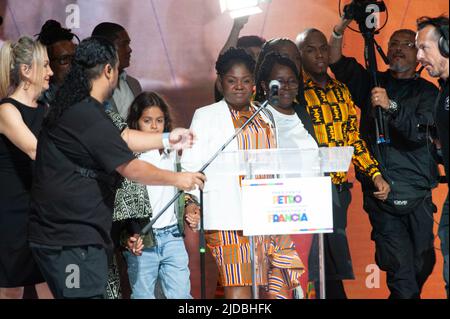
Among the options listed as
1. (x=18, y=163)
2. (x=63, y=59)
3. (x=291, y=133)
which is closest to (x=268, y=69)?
(x=291, y=133)

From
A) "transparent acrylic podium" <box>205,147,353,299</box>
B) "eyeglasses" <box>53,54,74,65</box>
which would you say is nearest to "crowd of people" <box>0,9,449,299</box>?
"eyeglasses" <box>53,54,74,65</box>

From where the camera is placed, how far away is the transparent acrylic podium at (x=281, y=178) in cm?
477

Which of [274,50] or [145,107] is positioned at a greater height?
[274,50]

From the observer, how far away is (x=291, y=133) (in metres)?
5.68

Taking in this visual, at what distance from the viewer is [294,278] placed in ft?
15.9

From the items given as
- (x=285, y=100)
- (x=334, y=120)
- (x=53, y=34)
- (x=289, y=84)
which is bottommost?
(x=334, y=120)

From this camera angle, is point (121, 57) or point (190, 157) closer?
point (190, 157)

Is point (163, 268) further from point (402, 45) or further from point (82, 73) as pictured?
point (402, 45)

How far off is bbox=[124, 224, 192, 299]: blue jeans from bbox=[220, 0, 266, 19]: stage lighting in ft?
5.39

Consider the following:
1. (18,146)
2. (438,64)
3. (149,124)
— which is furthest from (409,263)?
(18,146)

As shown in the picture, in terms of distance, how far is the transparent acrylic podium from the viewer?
4770 millimetres

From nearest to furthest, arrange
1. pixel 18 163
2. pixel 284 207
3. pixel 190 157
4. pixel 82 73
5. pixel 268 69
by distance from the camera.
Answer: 1. pixel 82 73
2. pixel 284 207
3. pixel 18 163
4. pixel 190 157
5. pixel 268 69

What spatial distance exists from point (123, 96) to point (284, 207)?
1728 millimetres

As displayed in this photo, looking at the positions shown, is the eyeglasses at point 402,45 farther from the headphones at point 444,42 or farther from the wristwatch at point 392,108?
the headphones at point 444,42
